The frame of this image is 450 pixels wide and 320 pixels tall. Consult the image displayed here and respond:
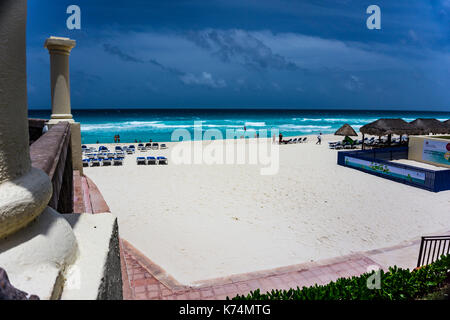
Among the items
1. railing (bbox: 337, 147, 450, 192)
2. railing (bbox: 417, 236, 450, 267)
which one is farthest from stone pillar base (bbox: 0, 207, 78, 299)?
railing (bbox: 337, 147, 450, 192)

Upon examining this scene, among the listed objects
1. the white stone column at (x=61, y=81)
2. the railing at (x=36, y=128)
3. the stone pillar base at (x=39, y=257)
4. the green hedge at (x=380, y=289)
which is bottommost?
the green hedge at (x=380, y=289)

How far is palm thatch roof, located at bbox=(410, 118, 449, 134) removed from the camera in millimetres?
18714

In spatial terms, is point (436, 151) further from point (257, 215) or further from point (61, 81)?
point (61, 81)

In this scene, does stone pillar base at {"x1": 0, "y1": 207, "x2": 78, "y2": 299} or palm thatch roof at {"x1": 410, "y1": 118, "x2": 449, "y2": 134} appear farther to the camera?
palm thatch roof at {"x1": 410, "y1": 118, "x2": 449, "y2": 134}

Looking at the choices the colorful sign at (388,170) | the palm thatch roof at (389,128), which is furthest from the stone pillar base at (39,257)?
the palm thatch roof at (389,128)

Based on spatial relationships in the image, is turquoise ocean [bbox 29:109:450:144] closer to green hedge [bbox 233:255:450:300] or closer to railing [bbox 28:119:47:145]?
railing [bbox 28:119:47:145]

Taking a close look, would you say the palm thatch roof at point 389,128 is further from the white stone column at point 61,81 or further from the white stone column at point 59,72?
the white stone column at point 59,72

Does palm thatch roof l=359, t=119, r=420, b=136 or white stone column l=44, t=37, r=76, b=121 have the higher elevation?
white stone column l=44, t=37, r=76, b=121

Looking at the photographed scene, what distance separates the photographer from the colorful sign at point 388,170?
11516 millimetres

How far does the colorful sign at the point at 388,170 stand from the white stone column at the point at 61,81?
1143 cm

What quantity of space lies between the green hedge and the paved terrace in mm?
916

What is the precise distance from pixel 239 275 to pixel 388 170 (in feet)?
32.6

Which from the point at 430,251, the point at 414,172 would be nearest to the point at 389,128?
the point at 414,172
